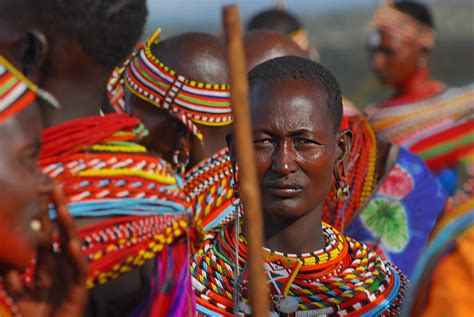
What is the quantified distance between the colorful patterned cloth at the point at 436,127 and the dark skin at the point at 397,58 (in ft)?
4.72

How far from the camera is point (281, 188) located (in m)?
3.76

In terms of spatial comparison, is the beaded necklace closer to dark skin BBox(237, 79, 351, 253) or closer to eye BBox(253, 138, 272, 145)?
dark skin BBox(237, 79, 351, 253)

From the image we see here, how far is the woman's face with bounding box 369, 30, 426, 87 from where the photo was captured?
31.7ft

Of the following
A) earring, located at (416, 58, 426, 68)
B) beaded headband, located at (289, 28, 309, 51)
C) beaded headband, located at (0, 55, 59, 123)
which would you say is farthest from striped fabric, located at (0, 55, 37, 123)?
earring, located at (416, 58, 426, 68)

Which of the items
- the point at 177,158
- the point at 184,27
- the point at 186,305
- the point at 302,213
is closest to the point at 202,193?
the point at 177,158

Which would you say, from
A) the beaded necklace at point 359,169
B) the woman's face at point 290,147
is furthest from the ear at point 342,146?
the beaded necklace at point 359,169

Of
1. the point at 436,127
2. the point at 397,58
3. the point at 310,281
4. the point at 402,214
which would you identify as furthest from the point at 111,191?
the point at 397,58

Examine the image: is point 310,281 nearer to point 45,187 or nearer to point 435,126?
point 45,187

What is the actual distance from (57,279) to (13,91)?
0.48 meters

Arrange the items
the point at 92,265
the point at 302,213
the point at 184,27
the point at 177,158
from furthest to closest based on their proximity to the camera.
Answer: the point at 184,27 → the point at 177,158 → the point at 302,213 → the point at 92,265

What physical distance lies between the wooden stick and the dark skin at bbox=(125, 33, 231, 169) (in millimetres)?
2145

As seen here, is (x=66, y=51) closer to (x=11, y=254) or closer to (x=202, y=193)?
(x=11, y=254)

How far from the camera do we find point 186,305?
302 centimetres

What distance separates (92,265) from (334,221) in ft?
8.34
